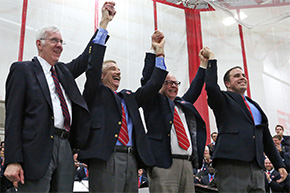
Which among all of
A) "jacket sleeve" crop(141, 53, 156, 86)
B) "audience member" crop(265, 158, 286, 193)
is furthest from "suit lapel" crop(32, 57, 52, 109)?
"audience member" crop(265, 158, 286, 193)

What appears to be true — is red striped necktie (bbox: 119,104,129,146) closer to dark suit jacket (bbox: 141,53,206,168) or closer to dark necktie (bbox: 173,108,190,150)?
dark suit jacket (bbox: 141,53,206,168)

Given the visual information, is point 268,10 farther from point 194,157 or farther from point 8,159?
point 8,159

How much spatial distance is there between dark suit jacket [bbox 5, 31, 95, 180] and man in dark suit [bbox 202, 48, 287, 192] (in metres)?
1.01

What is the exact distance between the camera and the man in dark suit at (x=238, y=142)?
94.1 inches

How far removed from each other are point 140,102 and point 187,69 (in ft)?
20.0

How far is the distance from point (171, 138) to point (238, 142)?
47 cm

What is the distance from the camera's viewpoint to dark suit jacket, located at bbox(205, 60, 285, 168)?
7.93 ft

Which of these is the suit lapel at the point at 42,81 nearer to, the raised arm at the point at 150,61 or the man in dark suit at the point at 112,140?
the man in dark suit at the point at 112,140

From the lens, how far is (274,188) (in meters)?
5.17

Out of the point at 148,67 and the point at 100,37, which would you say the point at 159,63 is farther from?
the point at 100,37

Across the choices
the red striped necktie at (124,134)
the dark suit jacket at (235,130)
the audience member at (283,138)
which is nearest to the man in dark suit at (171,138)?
the dark suit jacket at (235,130)

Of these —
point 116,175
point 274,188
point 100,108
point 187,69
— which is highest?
point 187,69

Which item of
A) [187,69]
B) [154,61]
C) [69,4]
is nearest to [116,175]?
[154,61]

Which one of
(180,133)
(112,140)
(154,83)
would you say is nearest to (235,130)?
(180,133)
